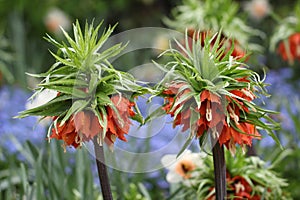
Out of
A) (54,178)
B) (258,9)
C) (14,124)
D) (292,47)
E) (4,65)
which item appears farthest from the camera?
(258,9)

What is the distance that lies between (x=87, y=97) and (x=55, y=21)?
3411 mm

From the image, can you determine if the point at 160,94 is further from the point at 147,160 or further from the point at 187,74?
the point at 147,160

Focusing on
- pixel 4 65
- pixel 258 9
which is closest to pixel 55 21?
pixel 4 65

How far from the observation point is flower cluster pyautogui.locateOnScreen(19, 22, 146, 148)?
1.12m

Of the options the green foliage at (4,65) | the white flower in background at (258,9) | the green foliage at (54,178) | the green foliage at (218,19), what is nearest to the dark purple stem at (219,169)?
the green foliage at (54,178)

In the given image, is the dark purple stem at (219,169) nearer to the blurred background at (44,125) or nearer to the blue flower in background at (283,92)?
the blurred background at (44,125)

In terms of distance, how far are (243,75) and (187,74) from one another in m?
0.10

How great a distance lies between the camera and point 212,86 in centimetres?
118

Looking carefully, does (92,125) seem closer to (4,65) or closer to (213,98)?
(213,98)

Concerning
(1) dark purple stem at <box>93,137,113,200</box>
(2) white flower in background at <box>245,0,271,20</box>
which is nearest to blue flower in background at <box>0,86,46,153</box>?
(1) dark purple stem at <box>93,137,113,200</box>

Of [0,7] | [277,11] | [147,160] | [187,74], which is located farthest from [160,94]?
[277,11]

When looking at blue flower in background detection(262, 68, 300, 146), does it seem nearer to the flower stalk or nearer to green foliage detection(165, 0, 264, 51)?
green foliage detection(165, 0, 264, 51)

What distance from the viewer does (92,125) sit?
3.74 feet

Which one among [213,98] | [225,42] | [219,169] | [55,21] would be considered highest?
[55,21]
